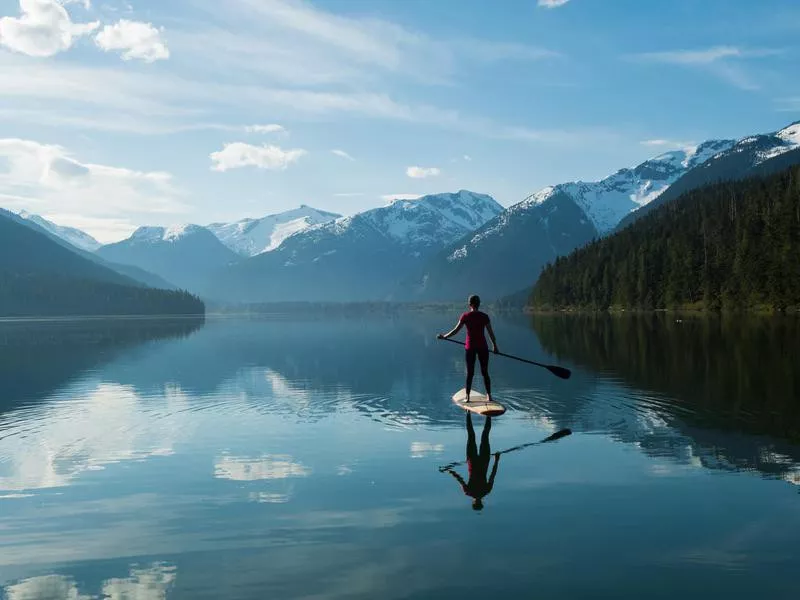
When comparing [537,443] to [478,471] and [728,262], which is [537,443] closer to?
[478,471]

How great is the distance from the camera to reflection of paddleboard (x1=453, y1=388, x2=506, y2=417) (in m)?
25.7

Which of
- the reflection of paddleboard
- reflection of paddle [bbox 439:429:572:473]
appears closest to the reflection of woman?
reflection of paddle [bbox 439:429:572:473]

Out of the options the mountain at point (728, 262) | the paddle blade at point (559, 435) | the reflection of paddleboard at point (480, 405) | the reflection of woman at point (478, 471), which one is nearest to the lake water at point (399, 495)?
the reflection of woman at point (478, 471)

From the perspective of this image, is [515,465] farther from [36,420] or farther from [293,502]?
A: [36,420]

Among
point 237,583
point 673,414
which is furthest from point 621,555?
point 673,414

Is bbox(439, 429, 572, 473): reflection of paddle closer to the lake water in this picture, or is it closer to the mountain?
the lake water

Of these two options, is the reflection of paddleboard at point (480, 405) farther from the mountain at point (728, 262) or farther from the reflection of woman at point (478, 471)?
the mountain at point (728, 262)

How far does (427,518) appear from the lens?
14281mm

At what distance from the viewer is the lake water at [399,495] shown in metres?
11.3

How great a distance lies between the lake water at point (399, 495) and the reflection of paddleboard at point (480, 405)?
1.83ft

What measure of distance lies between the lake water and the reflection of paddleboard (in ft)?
1.83

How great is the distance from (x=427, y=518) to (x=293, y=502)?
335 centimetres

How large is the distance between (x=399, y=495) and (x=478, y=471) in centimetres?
299

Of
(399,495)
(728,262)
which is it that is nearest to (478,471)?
(399,495)
